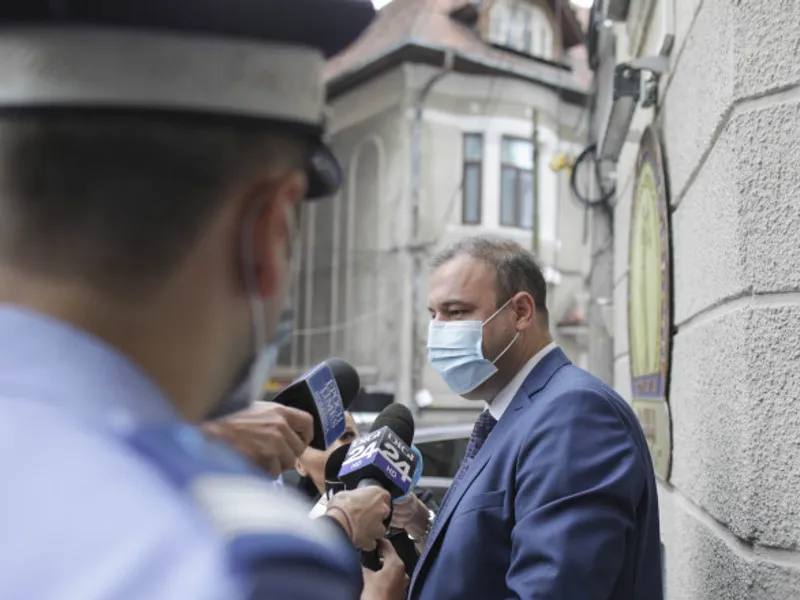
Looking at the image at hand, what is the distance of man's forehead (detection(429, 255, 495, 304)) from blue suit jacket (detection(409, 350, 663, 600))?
1.69ft

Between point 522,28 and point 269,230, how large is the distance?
783 inches

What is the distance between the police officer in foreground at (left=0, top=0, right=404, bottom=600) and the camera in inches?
25.0

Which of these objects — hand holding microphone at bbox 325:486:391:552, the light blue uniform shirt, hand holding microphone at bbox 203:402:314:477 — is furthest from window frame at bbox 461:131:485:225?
the light blue uniform shirt

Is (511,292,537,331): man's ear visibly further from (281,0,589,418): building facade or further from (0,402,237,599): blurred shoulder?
(281,0,589,418): building facade

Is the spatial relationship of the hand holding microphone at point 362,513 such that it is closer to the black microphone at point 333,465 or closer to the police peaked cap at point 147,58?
the black microphone at point 333,465

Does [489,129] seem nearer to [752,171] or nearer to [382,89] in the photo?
[382,89]

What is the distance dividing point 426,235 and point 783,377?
1547 centimetres

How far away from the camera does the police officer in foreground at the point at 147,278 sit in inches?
25.0

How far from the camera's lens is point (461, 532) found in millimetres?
2199

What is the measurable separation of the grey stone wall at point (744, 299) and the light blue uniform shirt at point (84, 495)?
4.98ft

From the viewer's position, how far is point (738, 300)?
2090 mm

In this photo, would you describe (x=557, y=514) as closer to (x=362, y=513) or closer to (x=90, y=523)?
(x=362, y=513)

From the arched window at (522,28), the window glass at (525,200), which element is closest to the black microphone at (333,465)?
the window glass at (525,200)

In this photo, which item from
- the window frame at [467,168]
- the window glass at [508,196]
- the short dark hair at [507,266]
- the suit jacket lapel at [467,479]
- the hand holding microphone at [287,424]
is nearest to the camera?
the hand holding microphone at [287,424]
